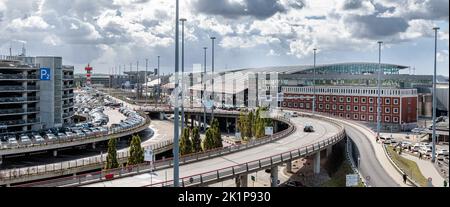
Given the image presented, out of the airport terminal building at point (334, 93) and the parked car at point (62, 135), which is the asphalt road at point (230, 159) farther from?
the airport terminal building at point (334, 93)

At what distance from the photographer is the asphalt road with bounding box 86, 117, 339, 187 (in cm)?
2186

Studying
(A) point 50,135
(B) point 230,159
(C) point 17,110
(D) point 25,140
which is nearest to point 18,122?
(C) point 17,110

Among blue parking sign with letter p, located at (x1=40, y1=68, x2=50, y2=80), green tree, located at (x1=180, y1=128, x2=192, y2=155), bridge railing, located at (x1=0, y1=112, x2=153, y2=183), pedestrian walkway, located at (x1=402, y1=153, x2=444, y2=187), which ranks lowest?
pedestrian walkway, located at (x1=402, y1=153, x2=444, y2=187)

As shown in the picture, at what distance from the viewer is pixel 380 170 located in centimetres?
3288

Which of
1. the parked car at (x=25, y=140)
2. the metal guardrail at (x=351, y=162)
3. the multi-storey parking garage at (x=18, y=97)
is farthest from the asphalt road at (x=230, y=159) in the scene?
the multi-storey parking garage at (x=18, y=97)

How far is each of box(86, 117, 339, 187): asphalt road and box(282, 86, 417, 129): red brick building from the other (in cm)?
2915

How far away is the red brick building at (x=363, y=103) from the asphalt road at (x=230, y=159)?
2915 cm

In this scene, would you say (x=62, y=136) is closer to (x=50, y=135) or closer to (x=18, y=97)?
(x=50, y=135)

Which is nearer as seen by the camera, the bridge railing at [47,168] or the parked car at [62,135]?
the bridge railing at [47,168]

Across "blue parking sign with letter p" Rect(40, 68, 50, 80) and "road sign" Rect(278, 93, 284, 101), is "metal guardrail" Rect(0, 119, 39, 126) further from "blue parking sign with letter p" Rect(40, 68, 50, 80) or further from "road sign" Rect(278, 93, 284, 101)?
"road sign" Rect(278, 93, 284, 101)

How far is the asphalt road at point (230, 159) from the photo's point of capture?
21859 mm

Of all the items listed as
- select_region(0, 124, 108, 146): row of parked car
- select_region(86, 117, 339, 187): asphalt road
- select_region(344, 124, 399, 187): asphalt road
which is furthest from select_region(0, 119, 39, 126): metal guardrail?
select_region(344, 124, 399, 187): asphalt road

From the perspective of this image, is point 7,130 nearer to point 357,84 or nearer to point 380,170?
point 380,170

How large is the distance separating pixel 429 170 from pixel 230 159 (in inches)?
709
